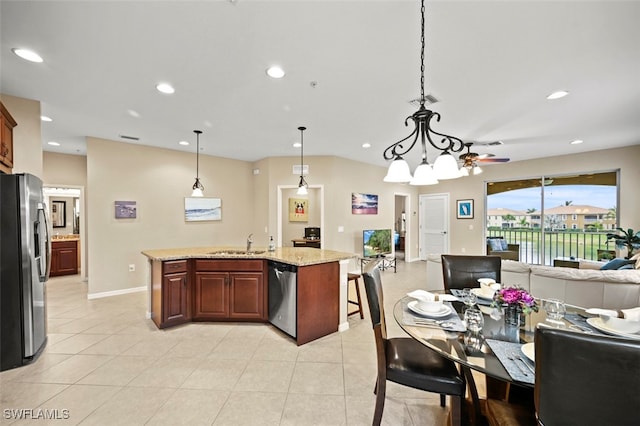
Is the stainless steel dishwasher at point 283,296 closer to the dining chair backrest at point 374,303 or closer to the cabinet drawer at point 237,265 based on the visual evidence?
the cabinet drawer at point 237,265

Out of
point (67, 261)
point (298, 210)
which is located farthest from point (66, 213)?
Result: point (298, 210)

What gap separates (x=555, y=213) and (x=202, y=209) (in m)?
8.10

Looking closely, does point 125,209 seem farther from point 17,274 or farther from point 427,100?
point 427,100

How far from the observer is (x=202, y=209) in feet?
18.6

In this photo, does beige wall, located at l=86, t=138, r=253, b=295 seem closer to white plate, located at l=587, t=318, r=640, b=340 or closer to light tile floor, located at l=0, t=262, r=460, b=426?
light tile floor, located at l=0, t=262, r=460, b=426

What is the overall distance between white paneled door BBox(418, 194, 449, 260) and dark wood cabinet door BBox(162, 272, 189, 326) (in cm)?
689

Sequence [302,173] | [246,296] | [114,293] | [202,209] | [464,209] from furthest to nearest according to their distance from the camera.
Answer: [464,209], [202,209], [302,173], [114,293], [246,296]

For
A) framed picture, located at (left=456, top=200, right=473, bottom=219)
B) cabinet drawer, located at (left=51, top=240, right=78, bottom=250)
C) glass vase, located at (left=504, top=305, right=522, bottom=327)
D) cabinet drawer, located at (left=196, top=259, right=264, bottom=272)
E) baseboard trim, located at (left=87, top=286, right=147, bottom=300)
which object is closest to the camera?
glass vase, located at (left=504, top=305, right=522, bottom=327)

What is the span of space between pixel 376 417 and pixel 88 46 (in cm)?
345

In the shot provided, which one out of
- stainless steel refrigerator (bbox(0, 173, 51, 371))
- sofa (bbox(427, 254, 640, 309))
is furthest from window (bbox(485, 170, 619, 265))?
stainless steel refrigerator (bbox(0, 173, 51, 371))

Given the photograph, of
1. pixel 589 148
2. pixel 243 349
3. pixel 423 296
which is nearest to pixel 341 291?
pixel 243 349

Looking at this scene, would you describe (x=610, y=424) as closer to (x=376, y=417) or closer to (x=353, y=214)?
(x=376, y=417)

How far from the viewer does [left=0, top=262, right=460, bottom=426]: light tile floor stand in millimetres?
1877

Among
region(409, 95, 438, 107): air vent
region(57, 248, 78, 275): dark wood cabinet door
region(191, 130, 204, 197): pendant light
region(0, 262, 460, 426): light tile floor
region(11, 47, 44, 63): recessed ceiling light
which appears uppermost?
region(11, 47, 44, 63): recessed ceiling light
